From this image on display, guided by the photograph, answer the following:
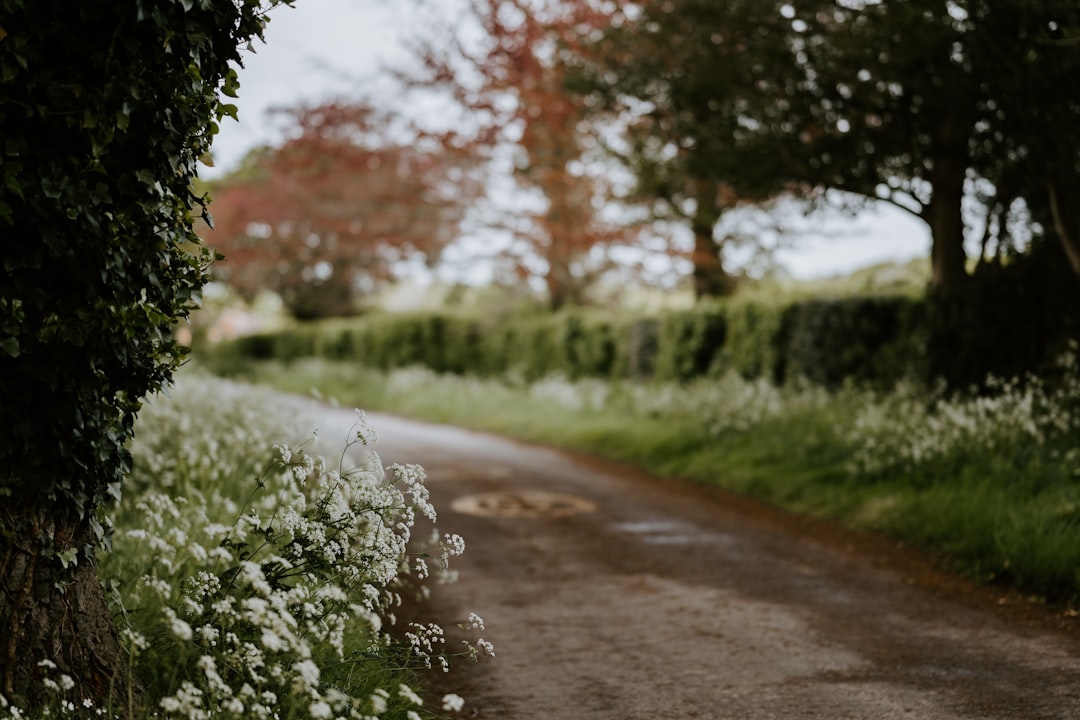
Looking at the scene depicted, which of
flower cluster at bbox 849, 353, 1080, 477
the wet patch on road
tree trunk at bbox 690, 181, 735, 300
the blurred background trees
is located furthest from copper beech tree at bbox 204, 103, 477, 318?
flower cluster at bbox 849, 353, 1080, 477

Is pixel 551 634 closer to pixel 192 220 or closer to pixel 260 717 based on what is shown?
pixel 260 717

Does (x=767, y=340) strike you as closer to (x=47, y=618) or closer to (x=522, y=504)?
(x=522, y=504)

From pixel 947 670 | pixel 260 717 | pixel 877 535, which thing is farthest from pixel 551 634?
pixel 877 535

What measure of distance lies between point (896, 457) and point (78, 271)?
806cm

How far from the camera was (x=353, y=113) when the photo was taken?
21.8 metres

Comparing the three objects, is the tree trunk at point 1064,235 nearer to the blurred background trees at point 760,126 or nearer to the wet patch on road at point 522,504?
the blurred background trees at point 760,126

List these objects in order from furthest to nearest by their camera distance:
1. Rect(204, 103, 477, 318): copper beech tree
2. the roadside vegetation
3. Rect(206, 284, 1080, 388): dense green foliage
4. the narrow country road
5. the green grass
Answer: Rect(204, 103, 477, 318): copper beech tree, Rect(206, 284, 1080, 388): dense green foliage, the green grass, the narrow country road, the roadside vegetation

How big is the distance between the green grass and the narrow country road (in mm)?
330

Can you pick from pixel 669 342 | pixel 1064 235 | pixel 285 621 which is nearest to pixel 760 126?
pixel 1064 235

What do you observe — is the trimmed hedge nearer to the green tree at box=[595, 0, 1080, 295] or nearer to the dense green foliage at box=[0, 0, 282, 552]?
the green tree at box=[595, 0, 1080, 295]

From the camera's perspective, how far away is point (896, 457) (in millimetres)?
9672

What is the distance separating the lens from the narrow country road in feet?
16.1

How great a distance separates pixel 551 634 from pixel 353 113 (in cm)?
1772

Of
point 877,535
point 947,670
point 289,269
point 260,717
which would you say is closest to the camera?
point 260,717
